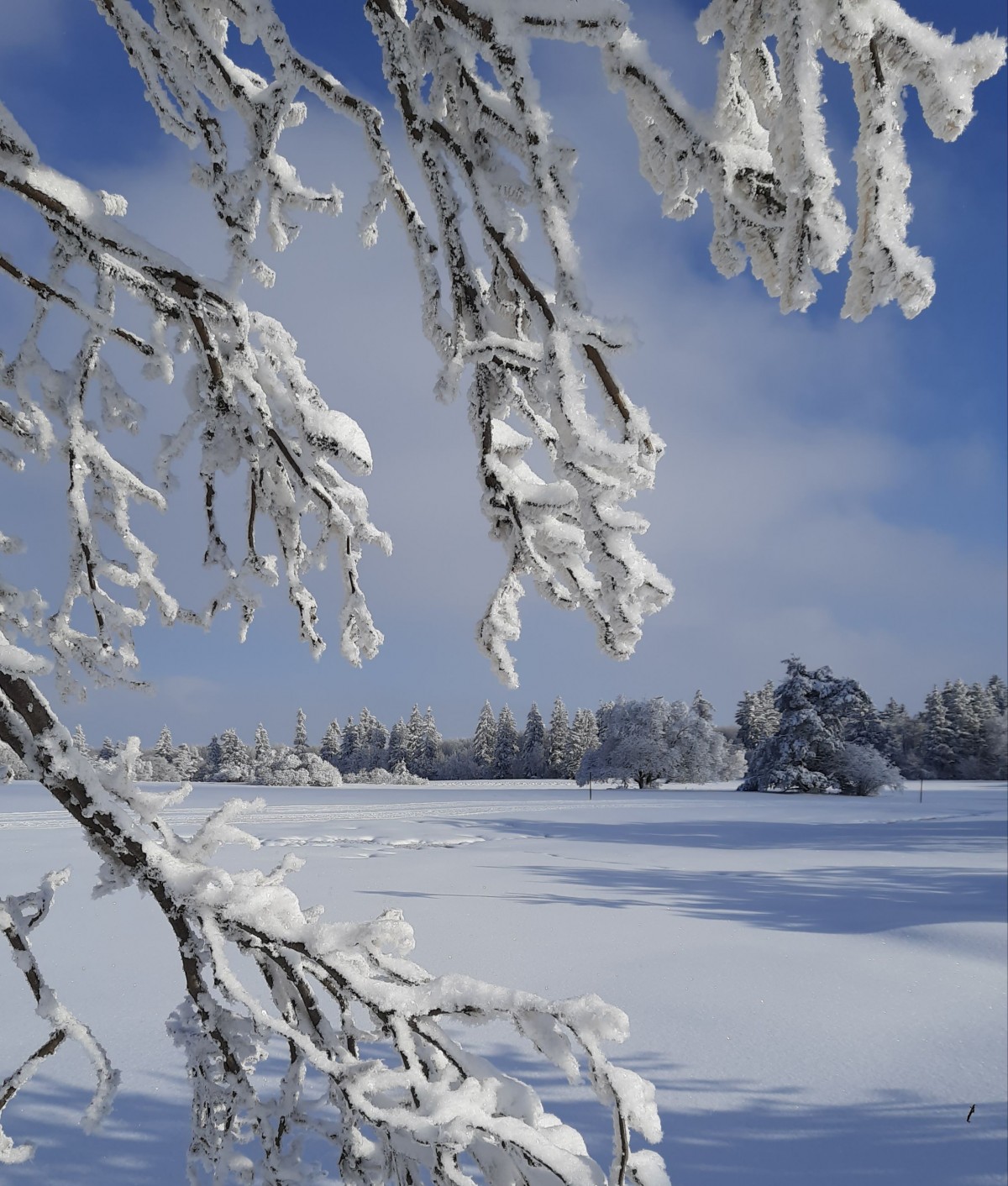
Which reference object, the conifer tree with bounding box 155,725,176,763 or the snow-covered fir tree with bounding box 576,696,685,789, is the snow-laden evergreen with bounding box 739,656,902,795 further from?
the conifer tree with bounding box 155,725,176,763

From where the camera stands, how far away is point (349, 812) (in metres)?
19.6

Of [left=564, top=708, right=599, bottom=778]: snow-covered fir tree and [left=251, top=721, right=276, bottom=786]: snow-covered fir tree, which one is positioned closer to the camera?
[left=251, top=721, right=276, bottom=786]: snow-covered fir tree

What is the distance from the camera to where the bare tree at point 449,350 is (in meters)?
0.78

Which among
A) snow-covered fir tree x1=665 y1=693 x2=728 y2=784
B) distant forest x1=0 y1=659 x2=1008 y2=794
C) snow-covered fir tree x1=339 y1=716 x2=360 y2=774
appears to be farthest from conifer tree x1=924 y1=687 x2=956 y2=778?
snow-covered fir tree x1=339 y1=716 x2=360 y2=774

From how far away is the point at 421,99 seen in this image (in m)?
1.12

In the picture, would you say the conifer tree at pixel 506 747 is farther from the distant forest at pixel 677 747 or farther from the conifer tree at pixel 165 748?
the conifer tree at pixel 165 748

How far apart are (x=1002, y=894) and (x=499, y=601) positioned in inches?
409

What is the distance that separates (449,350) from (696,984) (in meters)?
5.62

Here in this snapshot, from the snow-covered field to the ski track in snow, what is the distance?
1.81m

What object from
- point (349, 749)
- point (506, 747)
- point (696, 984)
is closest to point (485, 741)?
point (506, 747)

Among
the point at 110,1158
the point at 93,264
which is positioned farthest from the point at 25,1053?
the point at 93,264

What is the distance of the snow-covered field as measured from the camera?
11.3ft

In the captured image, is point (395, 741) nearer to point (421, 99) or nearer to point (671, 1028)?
point (671, 1028)

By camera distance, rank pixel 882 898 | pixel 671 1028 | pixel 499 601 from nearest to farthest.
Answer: pixel 499 601
pixel 671 1028
pixel 882 898
